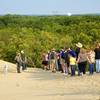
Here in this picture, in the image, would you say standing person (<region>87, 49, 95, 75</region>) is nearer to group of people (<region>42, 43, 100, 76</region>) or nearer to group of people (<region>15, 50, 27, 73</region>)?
group of people (<region>42, 43, 100, 76</region>)

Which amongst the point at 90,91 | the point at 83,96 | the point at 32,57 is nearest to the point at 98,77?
the point at 90,91

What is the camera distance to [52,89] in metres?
17.8

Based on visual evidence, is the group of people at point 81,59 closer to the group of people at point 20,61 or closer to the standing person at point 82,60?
the standing person at point 82,60

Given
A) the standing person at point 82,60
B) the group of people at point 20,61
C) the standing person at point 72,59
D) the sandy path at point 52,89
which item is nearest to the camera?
the sandy path at point 52,89

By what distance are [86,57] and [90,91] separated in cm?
520

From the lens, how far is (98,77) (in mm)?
20625

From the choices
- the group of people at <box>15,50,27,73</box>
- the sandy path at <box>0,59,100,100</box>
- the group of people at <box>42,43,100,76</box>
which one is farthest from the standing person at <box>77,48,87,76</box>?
the group of people at <box>15,50,27,73</box>

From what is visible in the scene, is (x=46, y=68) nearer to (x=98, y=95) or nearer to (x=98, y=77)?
(x=98, y=77)

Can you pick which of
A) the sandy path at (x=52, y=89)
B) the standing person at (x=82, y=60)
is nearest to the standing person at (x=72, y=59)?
the standing person at (x=82, y=60)

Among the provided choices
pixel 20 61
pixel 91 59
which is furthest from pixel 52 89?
pixel 20 61

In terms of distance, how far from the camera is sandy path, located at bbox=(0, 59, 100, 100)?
1543cm

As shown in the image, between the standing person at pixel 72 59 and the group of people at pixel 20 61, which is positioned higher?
the standing person at pixel 72 59

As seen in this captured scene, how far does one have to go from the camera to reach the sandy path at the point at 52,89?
50.6ft

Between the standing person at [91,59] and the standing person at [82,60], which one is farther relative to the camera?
the standing person at [91,59]
